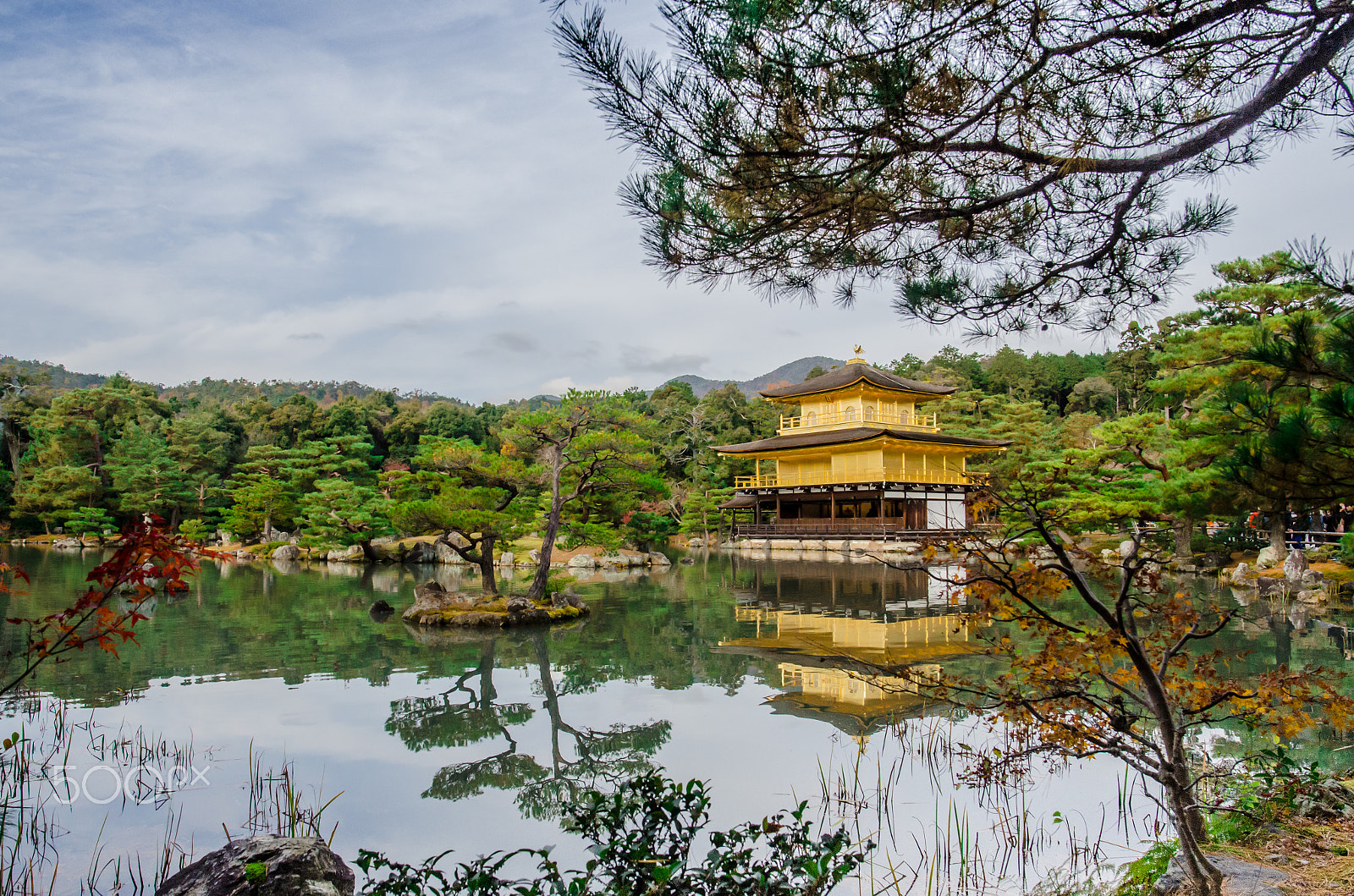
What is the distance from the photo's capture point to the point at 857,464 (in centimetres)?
2220

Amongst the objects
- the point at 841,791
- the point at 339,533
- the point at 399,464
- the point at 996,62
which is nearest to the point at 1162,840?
the point at 841,791

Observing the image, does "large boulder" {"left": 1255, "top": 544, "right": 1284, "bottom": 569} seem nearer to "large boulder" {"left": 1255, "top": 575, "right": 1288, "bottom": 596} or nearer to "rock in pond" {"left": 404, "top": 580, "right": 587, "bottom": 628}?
"large boulder" {"left": 1255, "top": 575, "right": 1288, "bottom": 596}

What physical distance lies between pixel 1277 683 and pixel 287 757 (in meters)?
4.59

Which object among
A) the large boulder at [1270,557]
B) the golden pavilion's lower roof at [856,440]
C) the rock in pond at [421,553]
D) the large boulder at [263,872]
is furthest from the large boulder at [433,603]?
the golden pavilion's lower roof at [856,440]

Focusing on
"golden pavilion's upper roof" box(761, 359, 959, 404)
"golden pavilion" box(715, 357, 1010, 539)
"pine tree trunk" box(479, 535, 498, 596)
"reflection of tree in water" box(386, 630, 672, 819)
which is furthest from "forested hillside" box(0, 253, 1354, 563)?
"reflection of tree in water" box(386, 630, 672, 819)

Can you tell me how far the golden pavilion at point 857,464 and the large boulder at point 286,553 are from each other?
11665mm

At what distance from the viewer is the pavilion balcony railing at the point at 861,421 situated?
22.8m

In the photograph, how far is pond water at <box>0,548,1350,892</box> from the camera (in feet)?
10.9

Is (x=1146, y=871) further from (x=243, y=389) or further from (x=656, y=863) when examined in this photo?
(x=243, y=389)

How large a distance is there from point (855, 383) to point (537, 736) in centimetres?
1884

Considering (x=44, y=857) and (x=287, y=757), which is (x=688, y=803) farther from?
(x=287, y=757)

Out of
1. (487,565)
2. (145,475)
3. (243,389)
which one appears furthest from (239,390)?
(487,565)

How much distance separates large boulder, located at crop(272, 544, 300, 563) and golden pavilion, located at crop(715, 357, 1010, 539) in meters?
11.7

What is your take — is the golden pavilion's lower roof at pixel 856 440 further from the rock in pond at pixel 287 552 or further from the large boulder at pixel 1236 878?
the large boulder at pixel 1236 878
